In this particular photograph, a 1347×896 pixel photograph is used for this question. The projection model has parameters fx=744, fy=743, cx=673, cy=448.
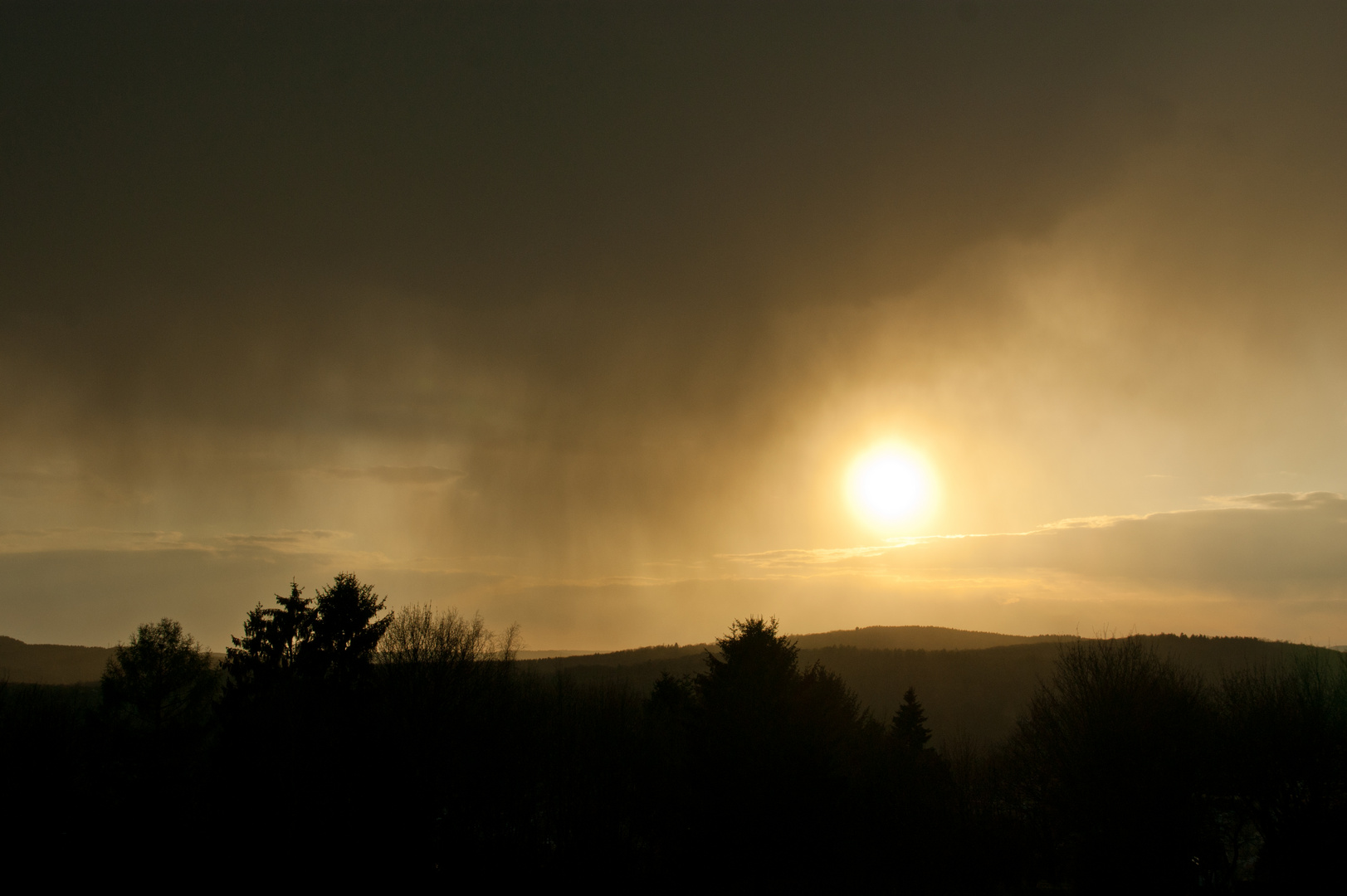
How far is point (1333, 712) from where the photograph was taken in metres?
31.7

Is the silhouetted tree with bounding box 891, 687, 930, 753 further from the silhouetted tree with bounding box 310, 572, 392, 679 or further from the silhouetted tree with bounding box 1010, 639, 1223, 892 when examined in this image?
the silhouetted tree with bounding box 310, 572, 392, 679

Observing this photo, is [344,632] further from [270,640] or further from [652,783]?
[652,783]

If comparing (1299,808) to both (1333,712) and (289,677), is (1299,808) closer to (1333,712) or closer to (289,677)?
(1333,712)

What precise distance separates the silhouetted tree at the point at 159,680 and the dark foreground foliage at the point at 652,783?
2504 millimetres

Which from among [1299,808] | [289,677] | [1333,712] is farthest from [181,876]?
[1333,712]

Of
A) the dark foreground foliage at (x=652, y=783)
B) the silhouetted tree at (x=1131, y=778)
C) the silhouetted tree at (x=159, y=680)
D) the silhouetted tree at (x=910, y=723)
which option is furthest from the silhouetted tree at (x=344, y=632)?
the silhouetted tree at (x=910, y=723)

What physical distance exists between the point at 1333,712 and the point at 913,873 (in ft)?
63.6

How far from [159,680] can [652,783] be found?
32.6 metres

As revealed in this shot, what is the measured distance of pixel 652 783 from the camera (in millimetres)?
38438

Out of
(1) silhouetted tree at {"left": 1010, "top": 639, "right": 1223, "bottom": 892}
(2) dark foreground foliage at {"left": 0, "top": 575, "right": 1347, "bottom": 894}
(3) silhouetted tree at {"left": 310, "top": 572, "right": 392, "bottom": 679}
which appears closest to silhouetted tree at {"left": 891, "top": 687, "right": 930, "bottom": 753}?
(2) dark foreground foliage at {"left": 0, "top": 575, "right": 1347, "bottom": 894}

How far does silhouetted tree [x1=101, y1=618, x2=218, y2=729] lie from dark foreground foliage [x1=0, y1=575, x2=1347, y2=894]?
250 centimetres

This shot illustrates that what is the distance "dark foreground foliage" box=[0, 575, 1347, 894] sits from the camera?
94.6 feet

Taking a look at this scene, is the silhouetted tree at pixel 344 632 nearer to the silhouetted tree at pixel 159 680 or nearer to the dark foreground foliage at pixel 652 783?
the dark foreground foliage at pixel 652 783

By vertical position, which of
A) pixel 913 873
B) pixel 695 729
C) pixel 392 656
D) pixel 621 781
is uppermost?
pixel 392 656
